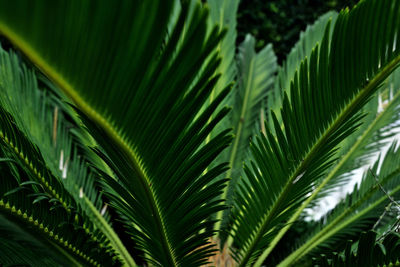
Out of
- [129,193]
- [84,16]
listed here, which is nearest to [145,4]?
[84,16]

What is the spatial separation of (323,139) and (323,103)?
9cm

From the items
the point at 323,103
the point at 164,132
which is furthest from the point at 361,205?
the point at 164,132

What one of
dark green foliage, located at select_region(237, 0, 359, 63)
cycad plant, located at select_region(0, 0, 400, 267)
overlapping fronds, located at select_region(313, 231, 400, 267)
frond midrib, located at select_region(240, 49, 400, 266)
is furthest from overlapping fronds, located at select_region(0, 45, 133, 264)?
dark green foliage, located at select_region(237, 0, 359, 63)

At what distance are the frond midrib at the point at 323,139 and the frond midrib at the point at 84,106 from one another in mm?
357

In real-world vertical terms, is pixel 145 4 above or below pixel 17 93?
below

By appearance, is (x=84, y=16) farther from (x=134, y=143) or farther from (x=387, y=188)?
(x=387, y=188)

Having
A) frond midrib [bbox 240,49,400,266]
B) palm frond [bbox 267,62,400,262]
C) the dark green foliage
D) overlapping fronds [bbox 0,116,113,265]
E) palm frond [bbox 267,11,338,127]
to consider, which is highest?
the dark green foliage

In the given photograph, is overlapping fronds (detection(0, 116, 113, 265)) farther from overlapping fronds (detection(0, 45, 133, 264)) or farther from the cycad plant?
overlapping fronds (detection(0, 45, 133, 264))

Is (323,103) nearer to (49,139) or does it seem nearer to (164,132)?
(164,132)

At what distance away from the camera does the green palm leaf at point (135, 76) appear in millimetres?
531

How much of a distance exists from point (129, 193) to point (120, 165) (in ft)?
0.40

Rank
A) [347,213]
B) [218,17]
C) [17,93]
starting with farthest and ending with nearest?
[218,17], [347,213], [17,93]

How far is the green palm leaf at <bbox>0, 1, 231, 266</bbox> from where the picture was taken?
20.9 inches

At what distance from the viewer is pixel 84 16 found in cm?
54
